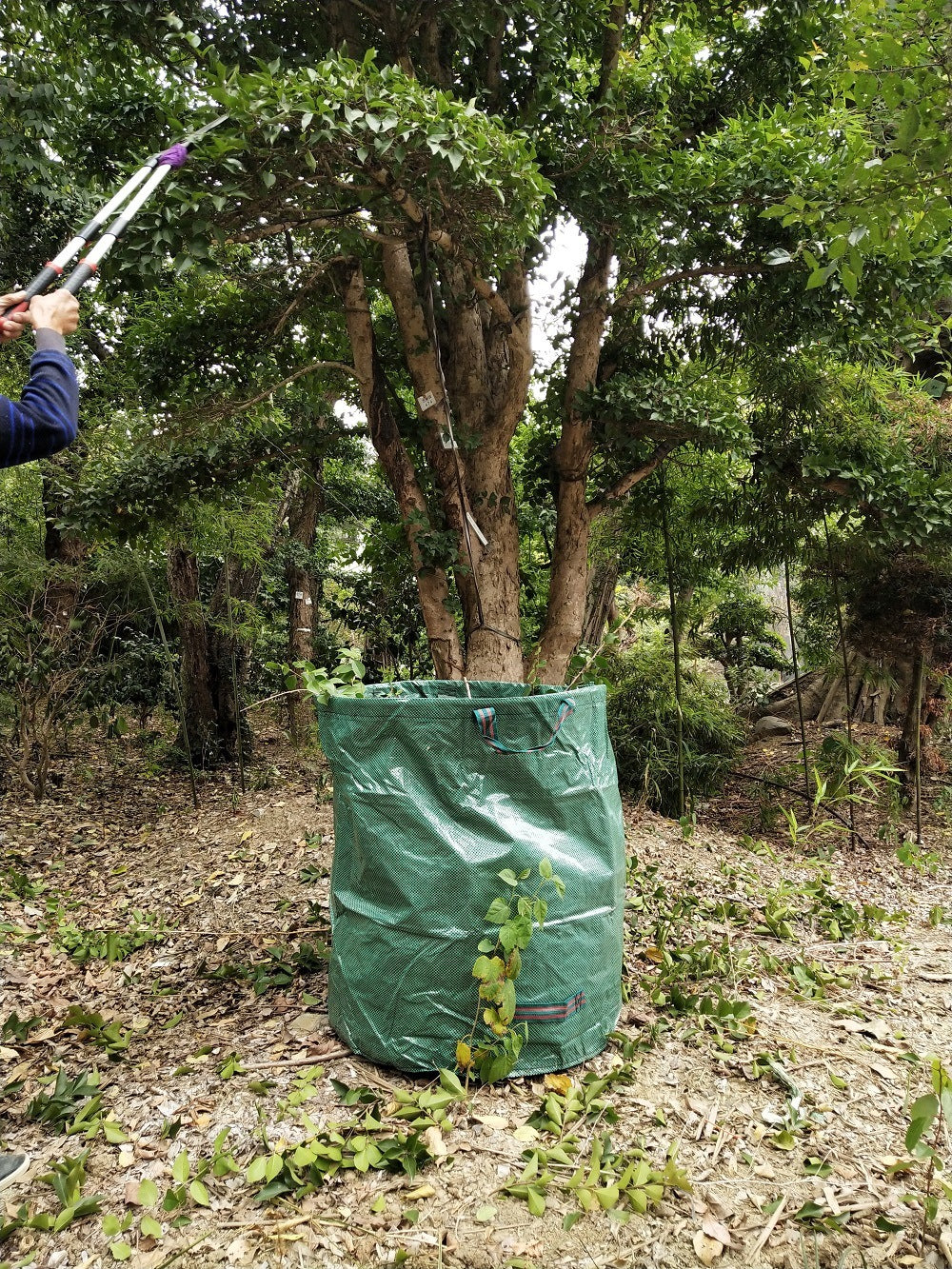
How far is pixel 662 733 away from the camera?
232 inches

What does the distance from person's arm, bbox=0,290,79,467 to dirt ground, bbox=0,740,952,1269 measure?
1.51 metres

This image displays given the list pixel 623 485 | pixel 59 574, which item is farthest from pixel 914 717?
pixel 59 574

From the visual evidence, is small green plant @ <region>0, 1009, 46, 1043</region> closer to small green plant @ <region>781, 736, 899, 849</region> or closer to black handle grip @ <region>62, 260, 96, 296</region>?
black handle grip @ <region>62, 260, 96, 296</region>

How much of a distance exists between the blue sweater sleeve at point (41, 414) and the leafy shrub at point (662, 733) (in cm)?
453

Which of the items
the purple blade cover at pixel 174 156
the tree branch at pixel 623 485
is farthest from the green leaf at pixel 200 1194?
the tree branch at pixel 623 485

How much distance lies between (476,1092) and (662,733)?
4.16 metres

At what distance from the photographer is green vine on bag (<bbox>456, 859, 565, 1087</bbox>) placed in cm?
190

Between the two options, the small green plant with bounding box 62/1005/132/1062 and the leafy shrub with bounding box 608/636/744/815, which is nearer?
the small green plant with bounding box 62/1005/132/1062

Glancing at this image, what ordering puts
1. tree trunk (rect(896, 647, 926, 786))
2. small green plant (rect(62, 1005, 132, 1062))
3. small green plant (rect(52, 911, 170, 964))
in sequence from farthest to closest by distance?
tree trunk (rect(896, 647, 926, 786)) < small green plant (rect(52, 911, 170, 964)) < small green plant (rect(62, 1005, 132, 1062))

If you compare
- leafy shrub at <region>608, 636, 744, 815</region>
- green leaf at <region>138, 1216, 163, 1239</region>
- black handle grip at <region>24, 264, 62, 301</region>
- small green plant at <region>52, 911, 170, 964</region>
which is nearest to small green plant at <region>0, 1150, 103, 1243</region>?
green leaf at <region>138, 1216, 163, 1239</region>

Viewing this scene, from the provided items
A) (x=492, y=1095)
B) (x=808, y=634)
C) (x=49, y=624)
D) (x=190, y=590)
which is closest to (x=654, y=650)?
(x=808, y=634)

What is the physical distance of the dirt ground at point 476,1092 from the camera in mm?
1556

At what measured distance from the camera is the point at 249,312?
4449 millimetres

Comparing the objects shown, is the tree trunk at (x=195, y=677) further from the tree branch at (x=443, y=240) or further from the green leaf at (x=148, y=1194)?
the green leaf at (x=148, y=1194)
